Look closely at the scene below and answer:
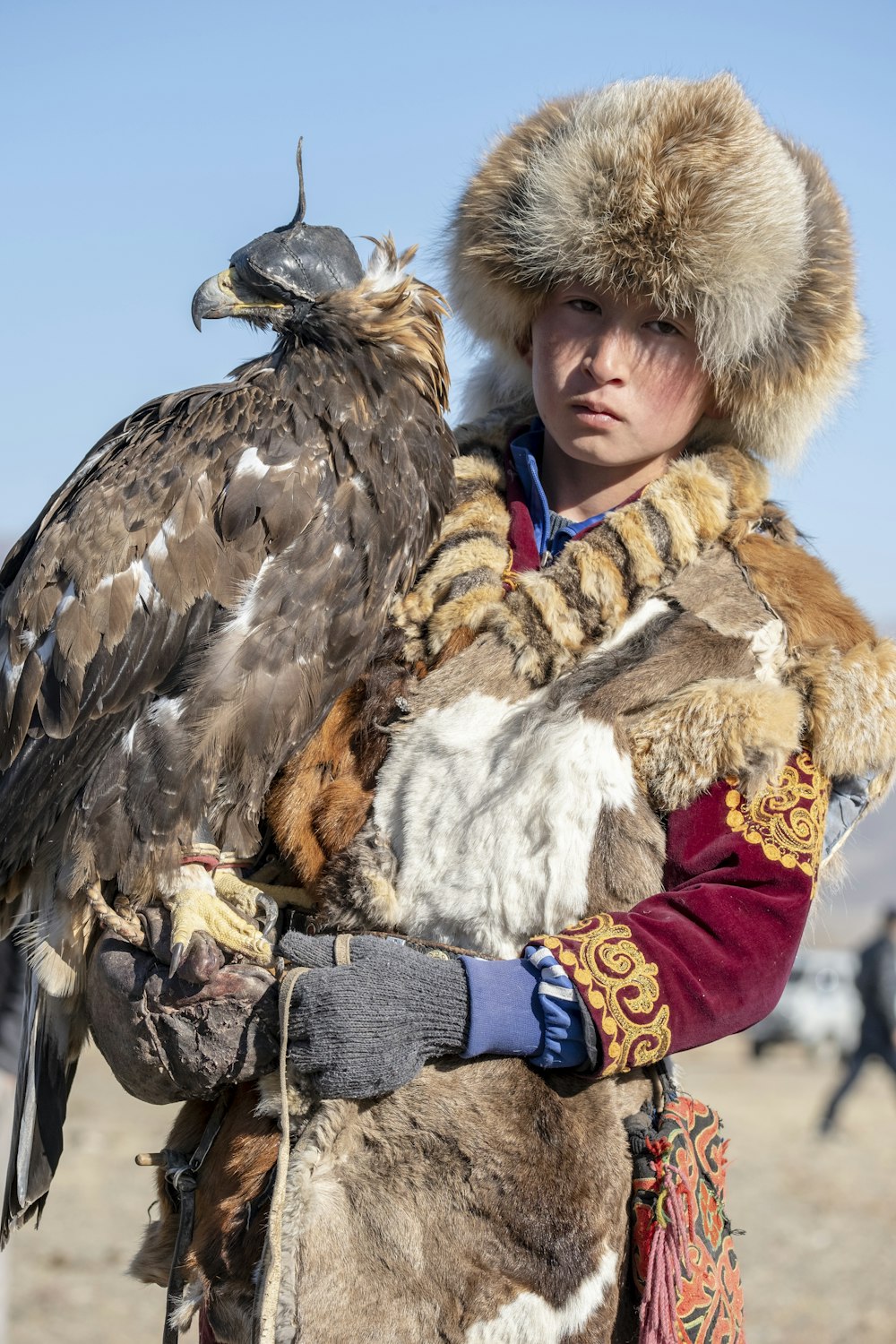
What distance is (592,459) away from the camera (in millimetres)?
2285

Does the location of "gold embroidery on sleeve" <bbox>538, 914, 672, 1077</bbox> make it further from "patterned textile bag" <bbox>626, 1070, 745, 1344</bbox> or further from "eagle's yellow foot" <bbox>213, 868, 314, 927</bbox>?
"eagle's yellow foot" <bbox>213, 868, 314, 927</bbox>

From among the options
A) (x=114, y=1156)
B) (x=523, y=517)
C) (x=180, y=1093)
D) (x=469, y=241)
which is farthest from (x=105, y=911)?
(x=114, y=1156)

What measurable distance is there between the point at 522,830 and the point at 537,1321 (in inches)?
28.2

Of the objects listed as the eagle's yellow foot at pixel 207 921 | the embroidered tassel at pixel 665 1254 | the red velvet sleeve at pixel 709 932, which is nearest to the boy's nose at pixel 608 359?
the red velvet sleeve at pixel 709 932

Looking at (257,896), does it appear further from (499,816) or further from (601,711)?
(601,711)

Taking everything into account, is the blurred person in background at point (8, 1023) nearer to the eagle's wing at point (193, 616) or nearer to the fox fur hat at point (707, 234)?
the eagle's wing at point (193, 616)

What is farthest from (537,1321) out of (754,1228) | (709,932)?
(754,1228)

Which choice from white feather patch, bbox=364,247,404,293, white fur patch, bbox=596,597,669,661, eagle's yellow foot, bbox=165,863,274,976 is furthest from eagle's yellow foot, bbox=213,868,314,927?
white feather patch, bbox=364,247,404,293

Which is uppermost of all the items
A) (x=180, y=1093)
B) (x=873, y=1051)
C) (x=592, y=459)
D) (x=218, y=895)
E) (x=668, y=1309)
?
(x=592, y=459)

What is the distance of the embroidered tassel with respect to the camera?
1879mm

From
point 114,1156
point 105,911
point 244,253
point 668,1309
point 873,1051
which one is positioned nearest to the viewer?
point 668,1309

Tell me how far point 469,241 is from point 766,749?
3.85ft

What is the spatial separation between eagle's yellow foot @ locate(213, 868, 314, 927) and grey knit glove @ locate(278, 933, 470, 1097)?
360 mm

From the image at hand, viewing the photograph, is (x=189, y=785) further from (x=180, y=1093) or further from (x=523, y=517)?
(x=523, y=517)
